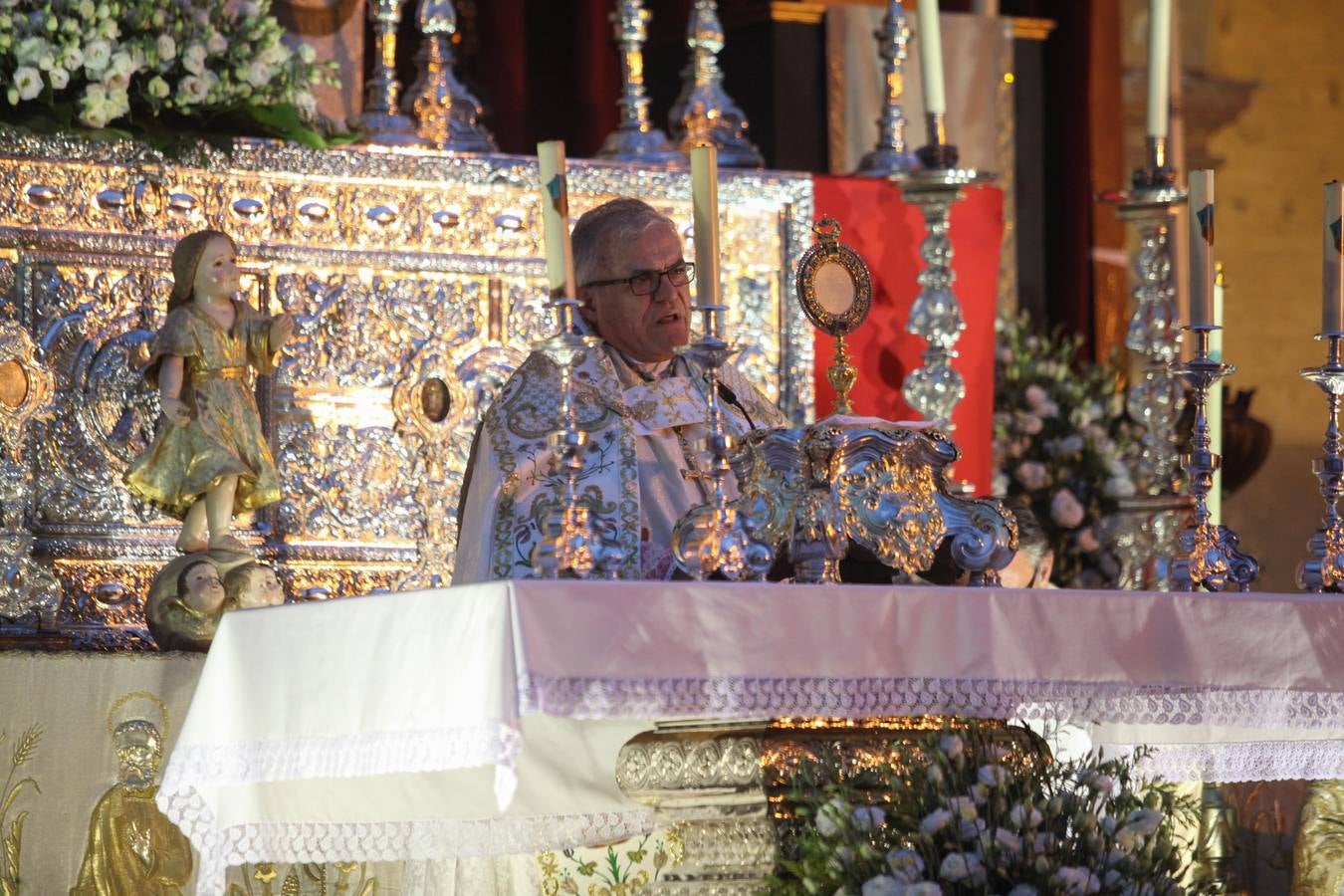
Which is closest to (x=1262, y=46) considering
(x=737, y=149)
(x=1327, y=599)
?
(x=737, y=149)

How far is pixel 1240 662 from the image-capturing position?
4188 millimetres

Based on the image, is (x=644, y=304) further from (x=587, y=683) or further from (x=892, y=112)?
(x=892, y=112)

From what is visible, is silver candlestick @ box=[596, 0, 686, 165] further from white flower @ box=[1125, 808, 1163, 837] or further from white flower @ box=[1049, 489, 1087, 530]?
white flower @ box=[1125, 808, 1163, 837]

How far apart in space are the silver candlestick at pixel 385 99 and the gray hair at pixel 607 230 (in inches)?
53.5

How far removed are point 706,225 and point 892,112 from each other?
124 inches

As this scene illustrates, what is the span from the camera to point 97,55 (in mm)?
5938

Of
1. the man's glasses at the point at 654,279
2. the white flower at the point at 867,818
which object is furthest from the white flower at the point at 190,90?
the white flower at the point at 867,818

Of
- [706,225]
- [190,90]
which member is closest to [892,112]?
[190,90]

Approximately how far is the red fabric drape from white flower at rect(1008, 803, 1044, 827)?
314 centimetres

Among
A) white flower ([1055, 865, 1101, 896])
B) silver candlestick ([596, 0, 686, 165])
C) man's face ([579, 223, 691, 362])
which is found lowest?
white flower ([1055, 865, 1101, 896])

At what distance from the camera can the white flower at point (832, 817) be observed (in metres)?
3.92

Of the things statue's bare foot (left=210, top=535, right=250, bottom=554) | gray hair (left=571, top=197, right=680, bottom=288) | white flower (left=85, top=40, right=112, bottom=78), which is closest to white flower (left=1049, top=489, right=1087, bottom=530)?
gray hair (left=571, top=197, right=680, bottom=288)

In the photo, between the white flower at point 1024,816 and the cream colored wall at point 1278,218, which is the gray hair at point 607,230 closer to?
the white flower at point 1024,816

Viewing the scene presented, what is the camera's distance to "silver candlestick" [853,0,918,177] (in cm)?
704
